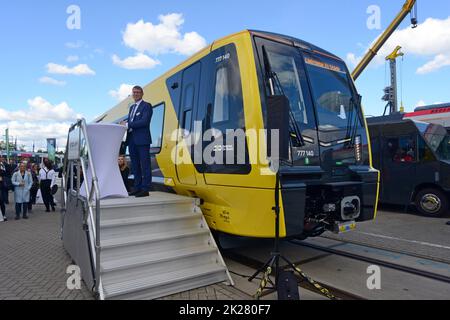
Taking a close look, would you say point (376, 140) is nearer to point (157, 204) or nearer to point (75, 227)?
point (157, 204)

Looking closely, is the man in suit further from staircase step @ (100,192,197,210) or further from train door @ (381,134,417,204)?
train door @ (381,134,417,204)

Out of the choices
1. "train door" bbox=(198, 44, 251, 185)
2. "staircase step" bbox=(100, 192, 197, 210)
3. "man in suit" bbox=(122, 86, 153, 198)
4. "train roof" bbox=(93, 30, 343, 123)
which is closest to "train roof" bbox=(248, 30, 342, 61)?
"train roof" bbox=(93, 30, 343, 123)

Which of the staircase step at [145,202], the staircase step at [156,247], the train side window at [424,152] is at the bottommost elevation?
the staircase step at [156,247]

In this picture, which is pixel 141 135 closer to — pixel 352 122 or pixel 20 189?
pixel 352 122

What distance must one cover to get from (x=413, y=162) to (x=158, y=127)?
24.9ft

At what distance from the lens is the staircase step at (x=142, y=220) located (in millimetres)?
4091

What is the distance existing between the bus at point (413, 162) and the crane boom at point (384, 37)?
630 cm

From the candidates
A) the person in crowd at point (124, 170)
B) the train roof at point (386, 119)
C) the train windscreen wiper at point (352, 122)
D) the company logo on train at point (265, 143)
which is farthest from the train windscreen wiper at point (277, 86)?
the train roof at point (386, 119)

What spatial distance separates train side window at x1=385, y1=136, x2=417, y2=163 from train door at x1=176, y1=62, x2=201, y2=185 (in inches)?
296

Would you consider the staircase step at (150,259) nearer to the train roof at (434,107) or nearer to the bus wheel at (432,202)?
the bus wheel at (432,202)

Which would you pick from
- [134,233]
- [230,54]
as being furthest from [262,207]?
[230,54]

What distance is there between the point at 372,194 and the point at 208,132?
2.45 metres

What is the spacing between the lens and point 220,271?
423cm
